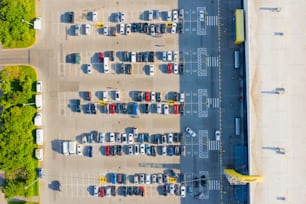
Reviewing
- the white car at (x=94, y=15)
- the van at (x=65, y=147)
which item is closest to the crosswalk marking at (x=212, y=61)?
the white car at (x=94, y=15)

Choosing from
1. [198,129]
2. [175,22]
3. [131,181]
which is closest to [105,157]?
[131,181]

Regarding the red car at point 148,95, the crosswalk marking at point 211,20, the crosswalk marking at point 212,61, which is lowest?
the red car at point 148,95

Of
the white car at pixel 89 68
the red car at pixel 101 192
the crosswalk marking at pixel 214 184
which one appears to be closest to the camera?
the crosswalk marking at pixel 214 184

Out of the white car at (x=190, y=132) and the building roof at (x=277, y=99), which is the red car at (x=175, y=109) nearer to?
the white car at (x=190, y=132)

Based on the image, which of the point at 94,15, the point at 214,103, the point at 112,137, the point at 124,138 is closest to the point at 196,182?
the point at 214,103

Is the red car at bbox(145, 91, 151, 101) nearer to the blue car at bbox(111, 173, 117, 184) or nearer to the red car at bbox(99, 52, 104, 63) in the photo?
the red car at bbox(99, 52, 104, 63)

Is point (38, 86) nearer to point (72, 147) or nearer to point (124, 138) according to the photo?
point (72, 147)
